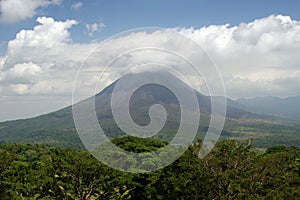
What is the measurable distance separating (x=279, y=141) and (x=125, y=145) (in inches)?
6391

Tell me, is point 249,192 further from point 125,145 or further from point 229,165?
point 125,145

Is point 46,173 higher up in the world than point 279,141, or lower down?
higher up

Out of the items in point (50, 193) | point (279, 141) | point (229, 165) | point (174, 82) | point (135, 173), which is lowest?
point (279, 141)

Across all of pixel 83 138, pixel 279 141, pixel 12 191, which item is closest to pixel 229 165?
pixel 83 138

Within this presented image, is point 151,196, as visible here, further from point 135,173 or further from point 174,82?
point 174,82

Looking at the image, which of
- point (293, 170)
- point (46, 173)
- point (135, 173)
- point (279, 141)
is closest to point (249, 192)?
point (293, 170)

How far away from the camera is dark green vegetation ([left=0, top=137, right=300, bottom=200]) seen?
17.2m

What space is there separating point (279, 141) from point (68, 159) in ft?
550

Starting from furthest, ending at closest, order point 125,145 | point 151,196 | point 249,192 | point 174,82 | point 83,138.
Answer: point 125,145, point 151,196, point 249,192, point 174,82, point 83,138

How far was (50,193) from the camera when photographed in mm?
24766

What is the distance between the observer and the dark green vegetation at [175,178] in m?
17.2

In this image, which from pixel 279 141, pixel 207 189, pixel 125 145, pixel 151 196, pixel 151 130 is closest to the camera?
pixel 151 130

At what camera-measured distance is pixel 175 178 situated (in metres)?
18.4

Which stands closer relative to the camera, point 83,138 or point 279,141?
point 83,138
